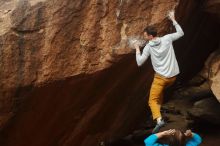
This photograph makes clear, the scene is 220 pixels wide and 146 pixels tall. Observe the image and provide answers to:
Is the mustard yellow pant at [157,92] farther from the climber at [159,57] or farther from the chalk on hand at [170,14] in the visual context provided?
the chalk on hand at [170,14]

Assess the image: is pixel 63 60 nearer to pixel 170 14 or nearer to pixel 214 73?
pixel 170 14

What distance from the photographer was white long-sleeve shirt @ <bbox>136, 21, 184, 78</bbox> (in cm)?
954

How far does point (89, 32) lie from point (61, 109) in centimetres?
181

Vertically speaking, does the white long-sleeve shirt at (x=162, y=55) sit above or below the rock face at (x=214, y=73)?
above

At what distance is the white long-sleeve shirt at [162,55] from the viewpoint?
376 inches

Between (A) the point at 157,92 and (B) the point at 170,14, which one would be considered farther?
(B) the point at 170,14

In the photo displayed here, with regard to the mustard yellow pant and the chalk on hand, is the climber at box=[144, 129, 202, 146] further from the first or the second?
the chalk on hand

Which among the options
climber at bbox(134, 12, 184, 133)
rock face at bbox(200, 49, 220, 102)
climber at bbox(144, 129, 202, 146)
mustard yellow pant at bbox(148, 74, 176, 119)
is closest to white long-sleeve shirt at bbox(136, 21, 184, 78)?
climber at bbox(134, 12, 184, 133)

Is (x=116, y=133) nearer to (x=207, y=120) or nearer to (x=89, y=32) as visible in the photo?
(x=207, y=120)

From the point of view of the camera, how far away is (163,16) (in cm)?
1028

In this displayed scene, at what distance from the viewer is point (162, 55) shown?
9.55m

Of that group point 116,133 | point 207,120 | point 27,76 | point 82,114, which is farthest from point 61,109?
point 207,120

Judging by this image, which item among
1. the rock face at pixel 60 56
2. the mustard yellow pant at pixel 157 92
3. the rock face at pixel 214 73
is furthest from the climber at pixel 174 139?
the rock face at pixel 214 73

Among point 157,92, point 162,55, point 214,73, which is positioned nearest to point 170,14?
point 162,55
